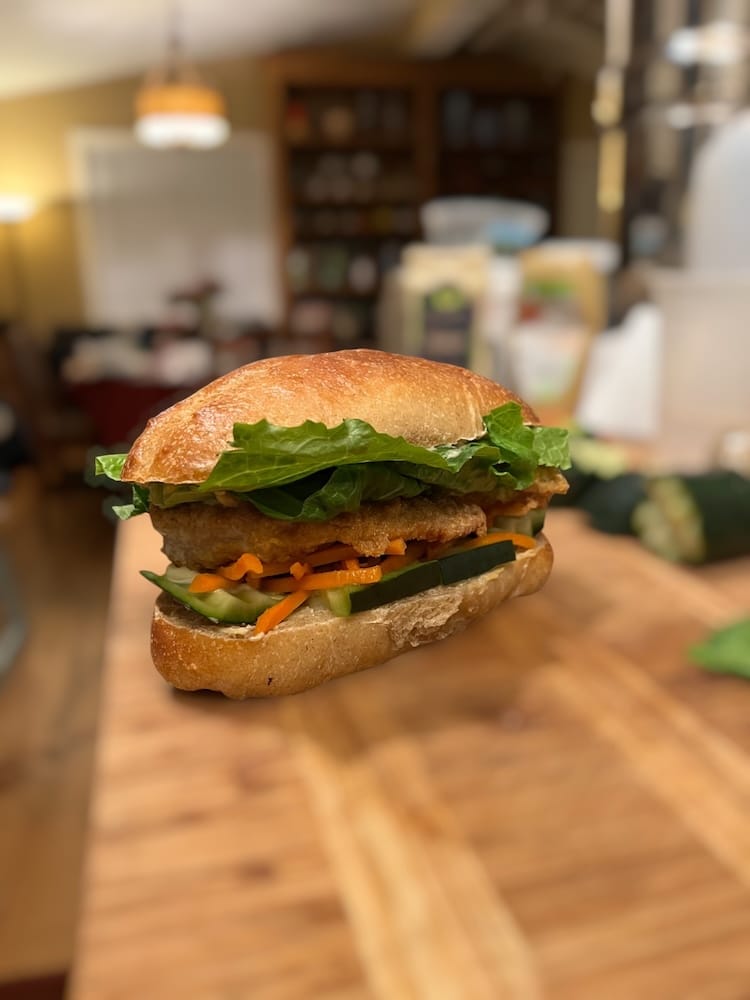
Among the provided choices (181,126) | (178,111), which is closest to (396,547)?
(178,111)

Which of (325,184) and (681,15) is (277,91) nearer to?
(325,184)

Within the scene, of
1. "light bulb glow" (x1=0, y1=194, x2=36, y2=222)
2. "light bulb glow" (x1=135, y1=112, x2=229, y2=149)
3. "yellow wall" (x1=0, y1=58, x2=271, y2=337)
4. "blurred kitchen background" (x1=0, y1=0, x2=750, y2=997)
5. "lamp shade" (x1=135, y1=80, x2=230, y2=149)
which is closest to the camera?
"blurred kitchen background" (x1=0, y1=0, x2=750, y2=997)

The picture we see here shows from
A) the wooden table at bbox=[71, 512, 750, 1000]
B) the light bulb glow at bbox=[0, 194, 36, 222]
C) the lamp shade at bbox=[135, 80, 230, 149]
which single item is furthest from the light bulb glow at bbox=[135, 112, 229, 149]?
the wooden table at bbox=[71, 512, 750, 1000]

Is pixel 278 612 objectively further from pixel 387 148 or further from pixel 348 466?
pixel 387 148

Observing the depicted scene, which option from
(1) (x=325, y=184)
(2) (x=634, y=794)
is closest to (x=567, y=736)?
(2) (x=634, y=794)

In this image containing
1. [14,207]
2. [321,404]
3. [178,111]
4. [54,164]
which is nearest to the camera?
[321,404]

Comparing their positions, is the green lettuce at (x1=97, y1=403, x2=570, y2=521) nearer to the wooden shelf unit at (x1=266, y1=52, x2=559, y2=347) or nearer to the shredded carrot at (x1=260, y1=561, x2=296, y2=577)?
the shredded carrot at (x1=260, y1=561, x2=296, y2=577)

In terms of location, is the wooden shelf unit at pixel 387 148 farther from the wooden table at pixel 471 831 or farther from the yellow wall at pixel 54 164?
the wooden table at pixel 471 831

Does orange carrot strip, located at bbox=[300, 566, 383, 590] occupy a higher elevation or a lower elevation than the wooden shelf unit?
lower
